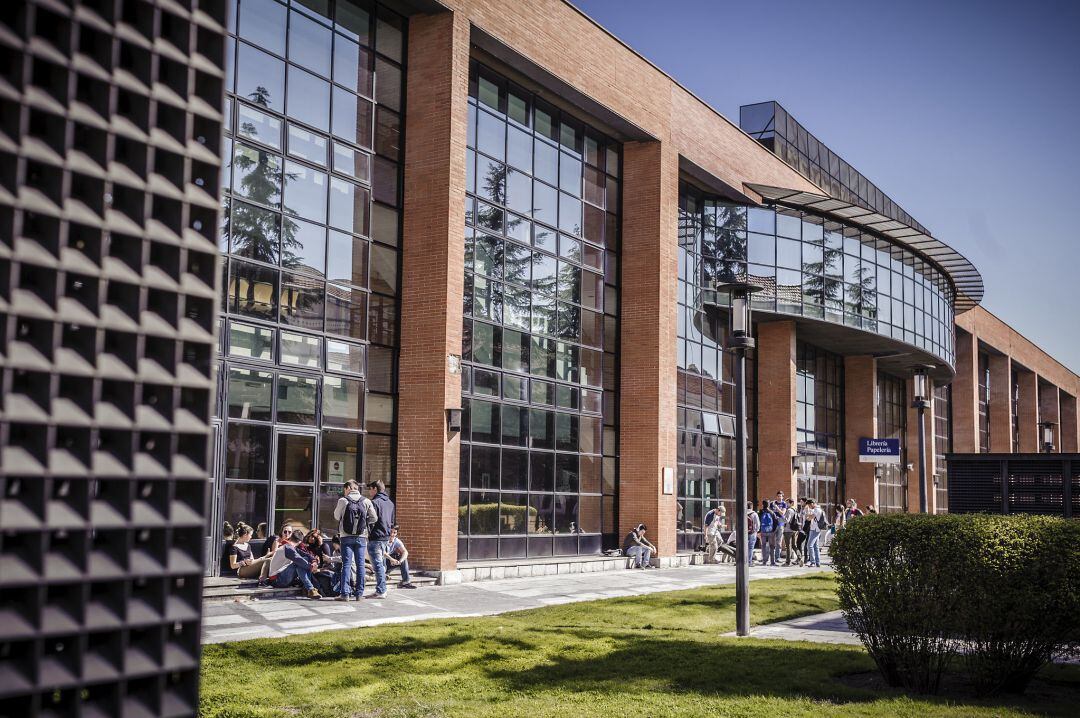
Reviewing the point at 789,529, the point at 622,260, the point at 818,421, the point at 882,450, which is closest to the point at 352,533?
the point at 622,260

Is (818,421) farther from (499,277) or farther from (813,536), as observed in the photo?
(499,277)

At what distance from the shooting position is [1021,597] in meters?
7.63

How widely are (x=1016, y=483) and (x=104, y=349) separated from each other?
608 inches

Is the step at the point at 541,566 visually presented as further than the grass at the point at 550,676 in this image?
Yes

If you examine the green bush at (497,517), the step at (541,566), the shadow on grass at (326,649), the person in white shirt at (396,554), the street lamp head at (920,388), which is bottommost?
the step at (541,566)

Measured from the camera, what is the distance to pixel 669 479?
25.0m

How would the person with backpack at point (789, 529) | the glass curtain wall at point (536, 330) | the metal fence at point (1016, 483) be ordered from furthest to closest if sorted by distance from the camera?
the person with backpack at point (789, 529), the glass curtain wall at point (536, 330), the metal fence at point (1016, 483)

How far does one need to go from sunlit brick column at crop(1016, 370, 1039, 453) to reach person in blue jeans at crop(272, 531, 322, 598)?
6114 centimetres

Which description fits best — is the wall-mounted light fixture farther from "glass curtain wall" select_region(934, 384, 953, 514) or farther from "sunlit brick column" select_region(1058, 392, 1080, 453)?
"sunlit brick column" select_region(1058, 392, 1080, 453)

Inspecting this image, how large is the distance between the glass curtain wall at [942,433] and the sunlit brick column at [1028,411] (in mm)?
14388

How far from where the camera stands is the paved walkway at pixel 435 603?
38.1ft

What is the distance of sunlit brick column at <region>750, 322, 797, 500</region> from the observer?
32375 mm

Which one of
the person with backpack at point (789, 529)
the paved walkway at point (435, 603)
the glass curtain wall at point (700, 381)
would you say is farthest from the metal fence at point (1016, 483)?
the glass curtain wall at point (700, 381)

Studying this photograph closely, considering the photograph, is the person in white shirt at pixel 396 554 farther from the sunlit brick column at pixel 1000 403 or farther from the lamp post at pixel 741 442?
the sunlit brick column at pixel 1000 403
